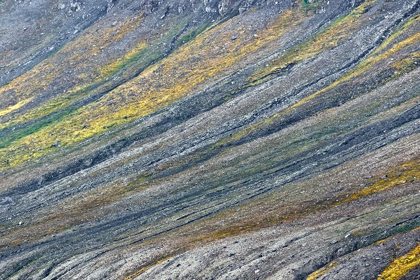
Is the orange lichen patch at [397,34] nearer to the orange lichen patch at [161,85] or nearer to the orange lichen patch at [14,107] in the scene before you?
the orange lichen patch at [161,85]

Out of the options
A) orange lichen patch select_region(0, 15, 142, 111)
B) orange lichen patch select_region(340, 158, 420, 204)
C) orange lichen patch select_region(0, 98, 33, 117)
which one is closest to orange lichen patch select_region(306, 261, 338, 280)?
orange lichen patch select_region(340, 158, 420, 204)

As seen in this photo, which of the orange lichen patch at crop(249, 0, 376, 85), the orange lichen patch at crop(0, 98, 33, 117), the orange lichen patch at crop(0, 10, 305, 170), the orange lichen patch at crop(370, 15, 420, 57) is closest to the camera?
the orange lichen patch at crop(370, 15, 420, 57)

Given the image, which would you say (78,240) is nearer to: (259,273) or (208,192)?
(208,192)

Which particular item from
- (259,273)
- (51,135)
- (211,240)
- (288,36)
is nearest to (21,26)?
(51,135)

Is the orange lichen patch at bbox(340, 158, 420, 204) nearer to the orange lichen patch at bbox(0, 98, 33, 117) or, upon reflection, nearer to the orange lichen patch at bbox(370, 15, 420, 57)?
the orange lichen patch at bbox(370, 15, 420, 57)

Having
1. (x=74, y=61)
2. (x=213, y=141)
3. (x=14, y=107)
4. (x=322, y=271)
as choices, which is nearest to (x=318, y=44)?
(x=213, y=141)

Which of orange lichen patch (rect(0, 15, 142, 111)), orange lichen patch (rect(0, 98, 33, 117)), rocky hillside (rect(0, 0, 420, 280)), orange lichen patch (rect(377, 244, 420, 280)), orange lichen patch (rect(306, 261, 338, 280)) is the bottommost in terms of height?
orange lichen patch (rect(377, 244, 420, 280))

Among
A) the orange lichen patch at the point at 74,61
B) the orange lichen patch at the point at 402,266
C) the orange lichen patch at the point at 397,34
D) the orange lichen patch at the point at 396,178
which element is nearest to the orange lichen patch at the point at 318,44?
the orange lichen patch at the point at 397,34

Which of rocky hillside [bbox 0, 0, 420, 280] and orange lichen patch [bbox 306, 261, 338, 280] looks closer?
orange lichen patch [bbox 306, 261, 338, 280]
